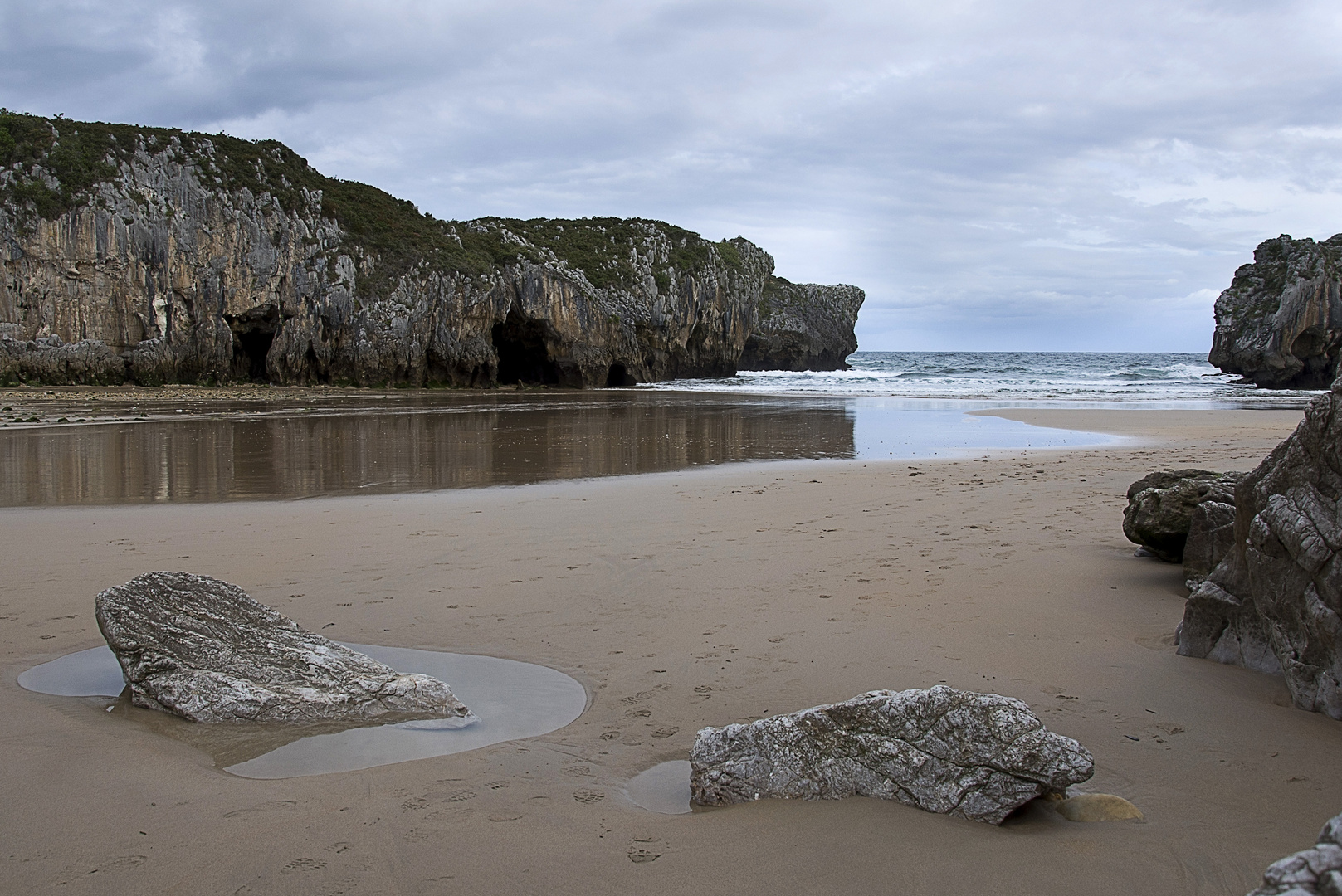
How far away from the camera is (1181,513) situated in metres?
5.57

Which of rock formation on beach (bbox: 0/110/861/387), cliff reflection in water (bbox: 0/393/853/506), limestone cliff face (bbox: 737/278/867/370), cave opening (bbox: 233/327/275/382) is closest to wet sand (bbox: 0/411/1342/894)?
cliff reflection in water (bbox: 0/393/853/506)

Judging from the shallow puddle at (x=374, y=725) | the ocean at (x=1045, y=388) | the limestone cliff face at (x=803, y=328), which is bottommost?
the shallow puddle at (x=374, y=725)

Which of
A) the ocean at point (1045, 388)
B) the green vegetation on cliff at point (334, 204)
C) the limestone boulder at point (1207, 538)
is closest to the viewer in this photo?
the limestone boulder at point (1207, 538)

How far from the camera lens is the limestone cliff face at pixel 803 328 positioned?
75.3 metres

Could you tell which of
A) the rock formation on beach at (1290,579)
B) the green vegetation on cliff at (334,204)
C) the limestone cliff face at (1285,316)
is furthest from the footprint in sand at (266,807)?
the limestone cliff face at (1285,316)

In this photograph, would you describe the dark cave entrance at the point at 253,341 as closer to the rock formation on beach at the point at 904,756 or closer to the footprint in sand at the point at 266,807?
the footprint in sand at the point at 266,807

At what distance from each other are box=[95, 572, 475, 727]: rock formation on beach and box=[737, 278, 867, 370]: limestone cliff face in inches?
2762

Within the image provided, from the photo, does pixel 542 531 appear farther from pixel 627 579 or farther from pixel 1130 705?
pixel 1130 705

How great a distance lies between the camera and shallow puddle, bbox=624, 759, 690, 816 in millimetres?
2799

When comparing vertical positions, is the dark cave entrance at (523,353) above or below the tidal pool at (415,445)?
above

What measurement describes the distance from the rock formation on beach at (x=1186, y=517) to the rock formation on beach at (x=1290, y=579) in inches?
41.8

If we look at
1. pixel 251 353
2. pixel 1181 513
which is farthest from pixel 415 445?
pixel 251 353

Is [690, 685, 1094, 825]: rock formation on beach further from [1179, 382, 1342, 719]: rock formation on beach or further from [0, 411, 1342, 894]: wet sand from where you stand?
[1179, 382, 1342, 719]: rock formation on beach

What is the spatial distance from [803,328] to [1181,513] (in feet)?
235
